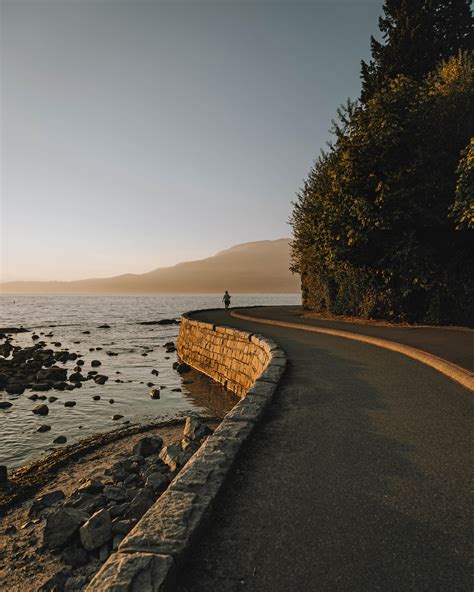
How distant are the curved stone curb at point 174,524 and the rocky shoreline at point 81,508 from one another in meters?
1.55

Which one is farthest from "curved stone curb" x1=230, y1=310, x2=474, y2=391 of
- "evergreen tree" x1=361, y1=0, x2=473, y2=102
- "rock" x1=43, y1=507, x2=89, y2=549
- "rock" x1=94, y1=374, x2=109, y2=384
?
"evergreen tree" x1=361, y1=0, x2=473, y2=102

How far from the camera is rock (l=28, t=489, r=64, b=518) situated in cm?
538

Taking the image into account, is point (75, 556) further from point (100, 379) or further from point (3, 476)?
point (100, 379)

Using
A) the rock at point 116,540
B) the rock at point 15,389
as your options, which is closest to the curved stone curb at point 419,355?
the rock at point 116,540

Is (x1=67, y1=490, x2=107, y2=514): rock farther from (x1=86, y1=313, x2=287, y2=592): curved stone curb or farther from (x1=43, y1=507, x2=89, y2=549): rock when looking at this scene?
(x1=86, y1=313, x2=287, y2=592): curved stone curb

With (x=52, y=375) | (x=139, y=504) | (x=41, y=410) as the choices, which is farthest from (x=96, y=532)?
(x=52, y=375)

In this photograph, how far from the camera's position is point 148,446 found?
23.7 ft

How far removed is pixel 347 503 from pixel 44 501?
502 centimetres

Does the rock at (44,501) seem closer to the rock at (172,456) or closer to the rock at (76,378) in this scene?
the rock at (172,456)

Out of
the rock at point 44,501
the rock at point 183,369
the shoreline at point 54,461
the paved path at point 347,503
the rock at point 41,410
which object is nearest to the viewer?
the paved path at point 347,503

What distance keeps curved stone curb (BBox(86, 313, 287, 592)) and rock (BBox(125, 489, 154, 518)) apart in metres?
1.55

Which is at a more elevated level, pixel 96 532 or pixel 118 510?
pixel 96 532

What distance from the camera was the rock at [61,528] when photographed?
14.1 ft

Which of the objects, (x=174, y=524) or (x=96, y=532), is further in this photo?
(x=96, y=532)
